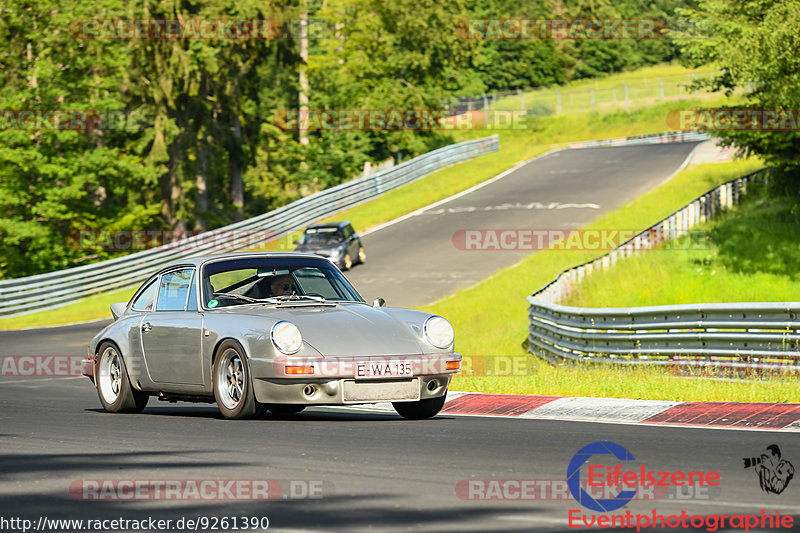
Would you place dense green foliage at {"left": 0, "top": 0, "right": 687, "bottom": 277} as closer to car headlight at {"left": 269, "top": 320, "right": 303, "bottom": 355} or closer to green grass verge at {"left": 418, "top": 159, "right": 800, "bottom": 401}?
green grass verge at {"left": 418, "top": 159, "right": 800, "bottom": 401}

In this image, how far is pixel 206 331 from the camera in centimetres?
1052

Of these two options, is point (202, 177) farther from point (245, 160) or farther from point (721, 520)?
point (721, 520)

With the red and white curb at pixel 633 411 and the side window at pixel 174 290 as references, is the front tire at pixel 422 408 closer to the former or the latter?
the red and white curb at pixel 633 411

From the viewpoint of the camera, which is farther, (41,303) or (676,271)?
(41,303)

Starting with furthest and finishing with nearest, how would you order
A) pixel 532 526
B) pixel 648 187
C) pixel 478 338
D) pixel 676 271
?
pixel 648 187 → pixel 676 271 → pixel 478 338 → pixel 532 526

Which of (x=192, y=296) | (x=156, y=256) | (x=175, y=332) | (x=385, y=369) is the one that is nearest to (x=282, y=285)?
(x=192, y=296)

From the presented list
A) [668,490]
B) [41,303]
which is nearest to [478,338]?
[41,303]

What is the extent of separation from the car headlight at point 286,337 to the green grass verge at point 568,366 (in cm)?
387

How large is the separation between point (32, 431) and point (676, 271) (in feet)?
76.7

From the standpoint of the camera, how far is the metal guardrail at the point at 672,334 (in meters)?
14.6

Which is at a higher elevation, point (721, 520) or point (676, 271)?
point (721, 520)

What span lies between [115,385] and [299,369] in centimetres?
298

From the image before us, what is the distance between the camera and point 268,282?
1119 cm

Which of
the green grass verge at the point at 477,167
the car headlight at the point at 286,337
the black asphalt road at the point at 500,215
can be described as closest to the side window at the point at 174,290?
the car headlight at the point at 286,337
